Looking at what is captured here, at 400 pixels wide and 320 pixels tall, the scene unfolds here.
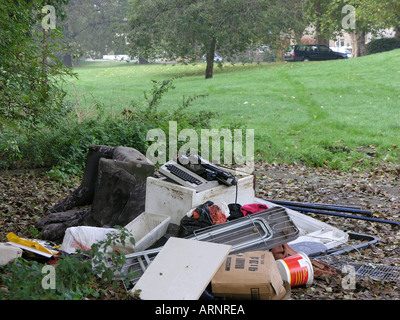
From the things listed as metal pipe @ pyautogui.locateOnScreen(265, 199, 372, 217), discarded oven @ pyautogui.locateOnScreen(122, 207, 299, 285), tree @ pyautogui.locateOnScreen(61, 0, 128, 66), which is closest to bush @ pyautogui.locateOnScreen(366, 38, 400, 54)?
tree @ pyautogui.locateOnScreen(61, 0, 128, 66)

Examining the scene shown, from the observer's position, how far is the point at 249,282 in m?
4.01

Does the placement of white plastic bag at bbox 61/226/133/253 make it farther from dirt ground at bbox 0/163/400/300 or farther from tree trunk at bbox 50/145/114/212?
tree trunk at bbox 50/145/114/212

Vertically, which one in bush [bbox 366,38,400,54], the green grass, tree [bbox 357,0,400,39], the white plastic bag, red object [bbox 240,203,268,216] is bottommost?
the white plastic bag

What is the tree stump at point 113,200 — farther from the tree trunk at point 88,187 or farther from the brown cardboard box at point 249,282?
the brown cardboard box at point 249,282

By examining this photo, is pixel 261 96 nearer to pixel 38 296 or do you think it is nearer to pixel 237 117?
pixel 237 117

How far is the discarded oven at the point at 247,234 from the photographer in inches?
181

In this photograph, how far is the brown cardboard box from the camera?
13.1 ft

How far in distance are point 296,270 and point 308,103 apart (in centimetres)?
1302

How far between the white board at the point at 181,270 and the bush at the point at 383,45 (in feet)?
96.0

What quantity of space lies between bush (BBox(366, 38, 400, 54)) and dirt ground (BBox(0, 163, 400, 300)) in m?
22.7

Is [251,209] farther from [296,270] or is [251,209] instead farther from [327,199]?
[327,199]

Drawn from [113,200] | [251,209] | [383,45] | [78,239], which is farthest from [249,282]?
[383,45]

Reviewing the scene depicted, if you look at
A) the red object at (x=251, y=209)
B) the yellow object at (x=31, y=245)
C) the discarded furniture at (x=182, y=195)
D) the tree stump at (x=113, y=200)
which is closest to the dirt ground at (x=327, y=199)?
the tree stump at (x=113, y=200)
